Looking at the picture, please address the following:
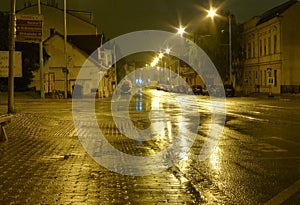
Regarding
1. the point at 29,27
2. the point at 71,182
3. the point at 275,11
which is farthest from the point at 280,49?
the point at 71,182

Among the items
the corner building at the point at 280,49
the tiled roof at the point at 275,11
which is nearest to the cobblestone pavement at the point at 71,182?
the corner building at the point at 280,49

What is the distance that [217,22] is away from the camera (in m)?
70.3

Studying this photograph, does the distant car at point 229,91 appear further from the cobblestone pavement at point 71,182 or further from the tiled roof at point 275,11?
the cobblestone pavement at point 71,182

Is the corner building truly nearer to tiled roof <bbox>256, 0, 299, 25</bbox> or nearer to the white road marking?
tiled roof <bbox>256, 0, 299, 25</bbox>

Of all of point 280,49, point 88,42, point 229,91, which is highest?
point 88,42

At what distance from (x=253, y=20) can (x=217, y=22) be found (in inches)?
202

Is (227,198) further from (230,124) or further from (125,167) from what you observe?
(230,124)

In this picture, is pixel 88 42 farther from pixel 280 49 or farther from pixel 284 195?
pixel 284 195

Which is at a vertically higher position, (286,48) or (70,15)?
(70,15)

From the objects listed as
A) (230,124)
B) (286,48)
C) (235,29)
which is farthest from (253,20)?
(230,124)

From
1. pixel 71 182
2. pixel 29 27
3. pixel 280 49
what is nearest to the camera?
pixel 71 182

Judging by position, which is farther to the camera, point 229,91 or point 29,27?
point 229,91

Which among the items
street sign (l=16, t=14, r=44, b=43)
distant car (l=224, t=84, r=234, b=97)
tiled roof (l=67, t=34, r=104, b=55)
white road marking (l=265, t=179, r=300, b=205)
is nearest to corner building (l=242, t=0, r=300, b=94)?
distant car (l=224, t=84, r=234, b=97)

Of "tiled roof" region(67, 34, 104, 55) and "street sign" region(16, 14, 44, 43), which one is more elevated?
"tiled roof" region(67, 34, 104, 55)
